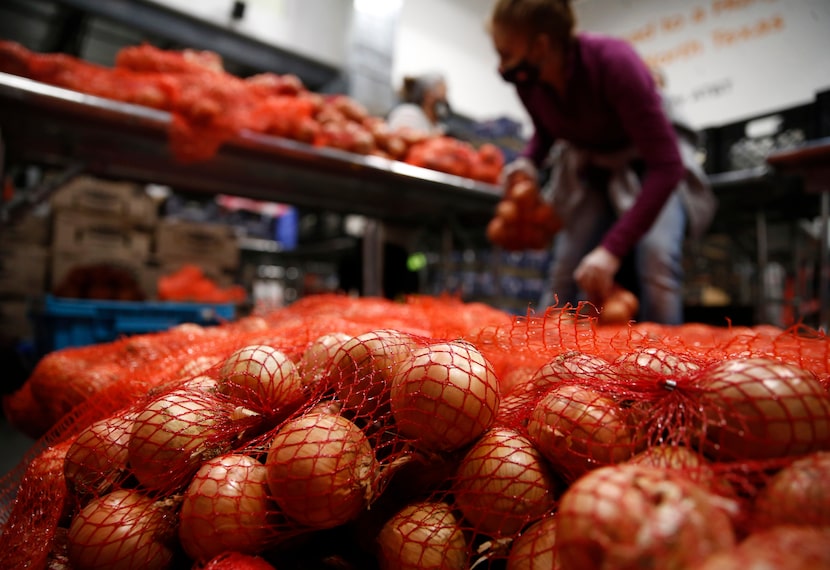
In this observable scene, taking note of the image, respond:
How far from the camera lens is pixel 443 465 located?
0.81m

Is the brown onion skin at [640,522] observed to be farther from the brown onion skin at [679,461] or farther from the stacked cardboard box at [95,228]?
the stacked cardboard box at [95,228]

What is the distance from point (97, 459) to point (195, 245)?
353 cm

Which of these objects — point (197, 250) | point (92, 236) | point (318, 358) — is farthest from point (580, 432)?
point (92, 236)

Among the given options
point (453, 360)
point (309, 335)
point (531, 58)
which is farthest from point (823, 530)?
point (531, 58)

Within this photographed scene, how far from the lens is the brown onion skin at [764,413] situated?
0.58m

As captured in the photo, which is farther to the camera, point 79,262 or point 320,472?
point 79,262

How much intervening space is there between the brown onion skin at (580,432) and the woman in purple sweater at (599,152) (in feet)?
4.62

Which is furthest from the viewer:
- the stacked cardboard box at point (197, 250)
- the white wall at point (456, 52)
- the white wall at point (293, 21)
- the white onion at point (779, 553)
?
the white wall at point (456, 52)

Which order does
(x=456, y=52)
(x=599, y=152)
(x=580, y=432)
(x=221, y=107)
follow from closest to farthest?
(x=580, y=432) → (x=599, y=152) → (x=221, y=107) → (x=456, y=52)

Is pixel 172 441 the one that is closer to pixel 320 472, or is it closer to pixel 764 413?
A: pixel 320 472

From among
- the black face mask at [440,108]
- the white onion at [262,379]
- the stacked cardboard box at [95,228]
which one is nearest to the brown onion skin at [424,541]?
the white onion at [262,379]

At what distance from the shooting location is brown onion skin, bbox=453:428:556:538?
0.71m

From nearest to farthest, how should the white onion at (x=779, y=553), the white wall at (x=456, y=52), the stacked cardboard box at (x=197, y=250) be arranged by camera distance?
the white onion at (x=779, y=553), the stacked cardboard box at (x=197, y=250), the white wall at (x=456, y=52)

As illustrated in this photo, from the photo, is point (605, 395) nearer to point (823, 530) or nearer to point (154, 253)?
point (823, 530)
